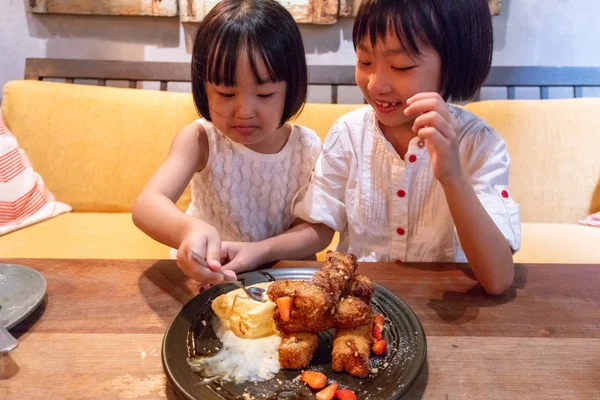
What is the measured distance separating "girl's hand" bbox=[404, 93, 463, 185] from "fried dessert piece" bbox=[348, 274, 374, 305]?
26 cm

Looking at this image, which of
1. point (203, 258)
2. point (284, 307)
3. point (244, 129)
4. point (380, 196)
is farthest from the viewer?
point (380, 196)

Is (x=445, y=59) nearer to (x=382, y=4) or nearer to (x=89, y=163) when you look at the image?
(x=382, y=4)

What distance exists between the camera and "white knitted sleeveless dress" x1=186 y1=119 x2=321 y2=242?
1303mm

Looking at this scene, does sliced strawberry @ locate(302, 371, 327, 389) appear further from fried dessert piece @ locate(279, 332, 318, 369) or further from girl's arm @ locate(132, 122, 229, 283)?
girl's arm @ locate(132, 122, 229, 283)

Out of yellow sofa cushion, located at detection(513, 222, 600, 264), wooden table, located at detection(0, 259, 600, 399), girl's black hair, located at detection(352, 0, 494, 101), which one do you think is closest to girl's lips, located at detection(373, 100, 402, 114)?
girl's black hair, located at detection(352, 0, 494, 101)

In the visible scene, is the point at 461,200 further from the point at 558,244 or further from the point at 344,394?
the point at 558,244

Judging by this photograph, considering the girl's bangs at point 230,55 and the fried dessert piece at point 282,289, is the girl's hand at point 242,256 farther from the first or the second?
the girl's bangs at point 230,55

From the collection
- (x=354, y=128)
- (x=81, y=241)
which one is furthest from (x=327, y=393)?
(x=81, y=241)

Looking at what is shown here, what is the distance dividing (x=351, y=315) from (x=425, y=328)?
156mm

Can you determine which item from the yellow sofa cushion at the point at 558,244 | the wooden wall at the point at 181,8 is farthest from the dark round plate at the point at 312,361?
the wooden wall at the point at 181,8

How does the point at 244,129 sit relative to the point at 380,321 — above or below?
above

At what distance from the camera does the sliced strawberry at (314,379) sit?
65cm

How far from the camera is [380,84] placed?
98 centimetres

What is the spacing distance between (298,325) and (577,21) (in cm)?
246
